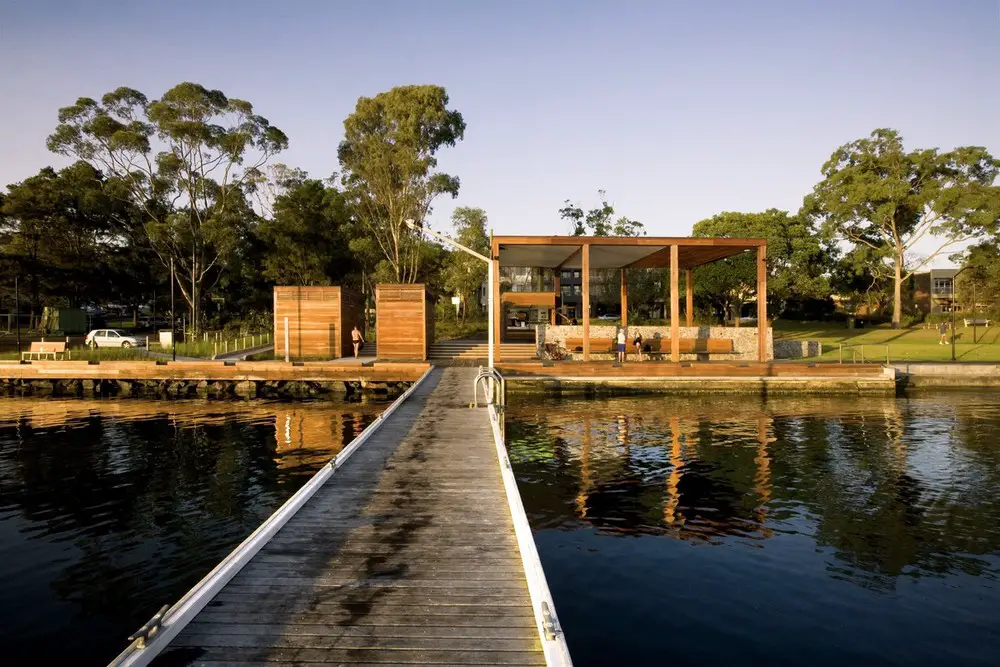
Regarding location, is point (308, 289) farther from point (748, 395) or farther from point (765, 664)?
point (765, 664)

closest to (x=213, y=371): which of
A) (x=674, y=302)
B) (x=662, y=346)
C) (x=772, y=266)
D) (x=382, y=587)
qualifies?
(x=674, y=302)

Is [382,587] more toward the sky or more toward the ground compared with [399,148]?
more toward the ground

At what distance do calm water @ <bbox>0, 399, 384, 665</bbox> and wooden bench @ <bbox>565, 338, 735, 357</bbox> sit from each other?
1291cm

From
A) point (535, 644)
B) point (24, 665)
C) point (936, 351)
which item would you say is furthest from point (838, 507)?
point (936, 351)

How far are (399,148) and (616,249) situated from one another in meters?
21.0

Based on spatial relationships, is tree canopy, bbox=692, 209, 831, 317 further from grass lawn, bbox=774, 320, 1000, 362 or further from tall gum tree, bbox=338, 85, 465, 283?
tall gum tree, bbox=338, 85, 465, 283

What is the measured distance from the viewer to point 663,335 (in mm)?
32469

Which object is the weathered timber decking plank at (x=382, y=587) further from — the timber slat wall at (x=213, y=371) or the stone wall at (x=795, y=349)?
the stone wall at (x=795, y=349)

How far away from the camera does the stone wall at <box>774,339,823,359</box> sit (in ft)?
113

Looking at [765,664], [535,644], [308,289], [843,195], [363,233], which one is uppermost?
[843,195]

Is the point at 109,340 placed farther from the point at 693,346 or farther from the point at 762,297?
the point at 762,297

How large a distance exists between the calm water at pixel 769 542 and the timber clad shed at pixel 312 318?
17.2m

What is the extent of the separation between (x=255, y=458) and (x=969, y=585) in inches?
558

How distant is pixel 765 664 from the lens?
5.74 m
